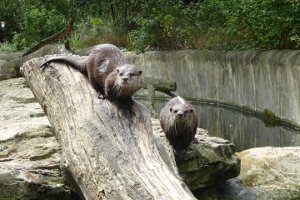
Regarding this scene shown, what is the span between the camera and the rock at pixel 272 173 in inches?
182

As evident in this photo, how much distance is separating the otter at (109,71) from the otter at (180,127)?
2.47 feet

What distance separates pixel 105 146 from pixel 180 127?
141cm

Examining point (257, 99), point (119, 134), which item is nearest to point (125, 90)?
point (119, 134)

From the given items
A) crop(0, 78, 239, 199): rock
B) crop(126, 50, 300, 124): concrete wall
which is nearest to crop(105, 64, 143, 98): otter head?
crop(0, 78, 239, 199): rock

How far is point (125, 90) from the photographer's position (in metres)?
3.38

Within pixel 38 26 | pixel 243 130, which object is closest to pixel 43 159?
pixel 243 130

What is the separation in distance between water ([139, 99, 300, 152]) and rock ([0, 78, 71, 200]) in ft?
11.9

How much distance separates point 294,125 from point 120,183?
6019mm

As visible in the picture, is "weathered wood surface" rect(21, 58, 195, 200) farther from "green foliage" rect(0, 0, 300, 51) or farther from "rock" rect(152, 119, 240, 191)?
"green foliage" rect(0, 0, 300, 51)

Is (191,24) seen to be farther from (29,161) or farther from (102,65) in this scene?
(29,161)

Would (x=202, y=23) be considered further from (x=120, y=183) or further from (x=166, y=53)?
(x=120, y=183)

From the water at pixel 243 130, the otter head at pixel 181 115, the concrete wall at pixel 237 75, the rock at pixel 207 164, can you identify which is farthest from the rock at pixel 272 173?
the concrete wall at pixel 237 75

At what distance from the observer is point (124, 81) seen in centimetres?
333

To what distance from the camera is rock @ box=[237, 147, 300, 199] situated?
462 centimetres
